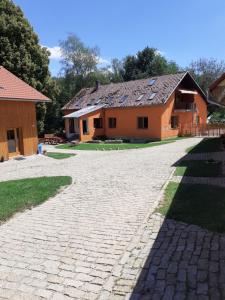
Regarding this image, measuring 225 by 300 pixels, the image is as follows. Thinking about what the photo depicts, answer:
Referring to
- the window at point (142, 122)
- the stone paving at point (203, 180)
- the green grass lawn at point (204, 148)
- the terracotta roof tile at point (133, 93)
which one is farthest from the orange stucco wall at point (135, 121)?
the stone paving at point (203, 180)

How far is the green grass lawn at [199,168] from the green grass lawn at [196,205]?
6.70ft

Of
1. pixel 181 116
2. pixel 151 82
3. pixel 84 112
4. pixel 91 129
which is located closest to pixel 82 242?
pixel 84 112

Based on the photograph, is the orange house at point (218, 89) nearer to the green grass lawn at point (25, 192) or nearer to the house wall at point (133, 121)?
the green grass lawn at point (25, 192)

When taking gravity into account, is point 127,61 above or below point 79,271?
above

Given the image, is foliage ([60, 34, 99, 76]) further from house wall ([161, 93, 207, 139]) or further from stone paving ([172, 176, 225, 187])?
stone paving ([172, 176, 225, 187])

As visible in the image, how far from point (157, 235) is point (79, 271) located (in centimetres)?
208

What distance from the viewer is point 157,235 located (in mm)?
6832

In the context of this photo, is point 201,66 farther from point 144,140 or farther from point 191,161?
point 191,161

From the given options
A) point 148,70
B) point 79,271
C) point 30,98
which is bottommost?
point 79,271

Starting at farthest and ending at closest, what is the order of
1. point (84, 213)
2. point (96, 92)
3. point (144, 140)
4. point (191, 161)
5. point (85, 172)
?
1. point (96, 92)
2. point (144, 140)
3. point (191, 161)
4. point (85, 172)
5. point (84, 213)

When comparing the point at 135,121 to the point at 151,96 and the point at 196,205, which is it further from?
the point at 196,205

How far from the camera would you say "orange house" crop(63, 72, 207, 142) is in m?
31.7

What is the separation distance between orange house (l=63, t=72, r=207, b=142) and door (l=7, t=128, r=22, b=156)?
37.9 feet

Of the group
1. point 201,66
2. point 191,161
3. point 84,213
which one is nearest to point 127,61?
point 201,66
